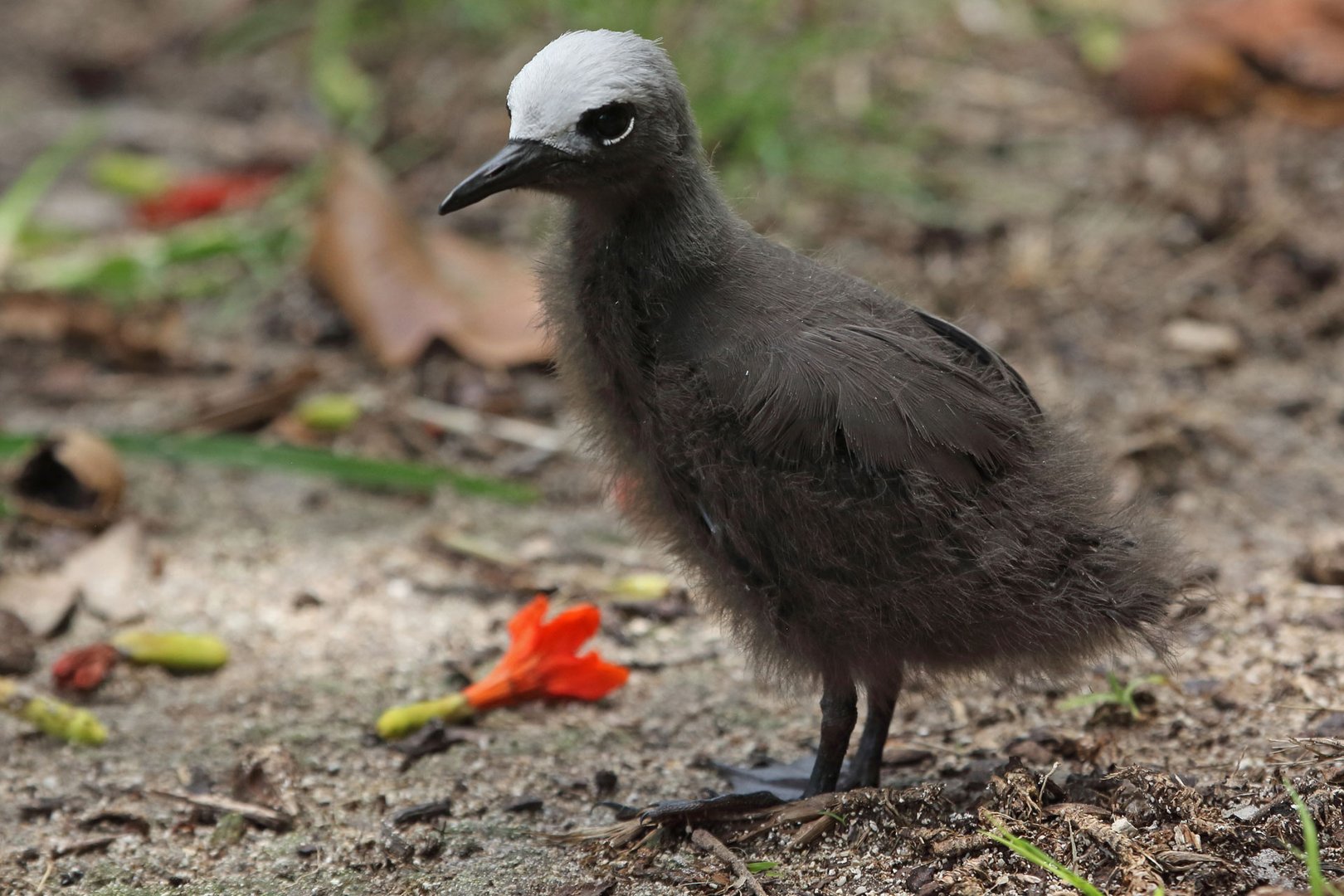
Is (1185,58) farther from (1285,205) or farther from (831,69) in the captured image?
(831,69)

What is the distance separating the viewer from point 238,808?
10.3ft

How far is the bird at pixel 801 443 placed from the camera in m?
2.85

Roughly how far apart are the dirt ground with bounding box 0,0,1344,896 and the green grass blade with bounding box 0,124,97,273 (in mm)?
202

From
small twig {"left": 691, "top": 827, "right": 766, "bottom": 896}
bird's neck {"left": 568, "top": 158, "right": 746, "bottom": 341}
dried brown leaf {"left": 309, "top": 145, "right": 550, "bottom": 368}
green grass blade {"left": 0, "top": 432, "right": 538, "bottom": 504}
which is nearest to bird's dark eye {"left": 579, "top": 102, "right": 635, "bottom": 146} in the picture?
bird's neck {"left": 568, "top": 158, "right": 746, "bottom": 341}

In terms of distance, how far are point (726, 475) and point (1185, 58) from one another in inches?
198

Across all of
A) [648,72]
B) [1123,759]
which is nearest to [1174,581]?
[1123,759]

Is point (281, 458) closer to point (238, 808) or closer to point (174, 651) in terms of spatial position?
point (174, 651)

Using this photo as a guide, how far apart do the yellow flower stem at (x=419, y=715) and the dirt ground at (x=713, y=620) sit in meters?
0.09

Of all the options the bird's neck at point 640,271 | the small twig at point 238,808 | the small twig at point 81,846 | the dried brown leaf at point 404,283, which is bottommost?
the small twig at point 81,846

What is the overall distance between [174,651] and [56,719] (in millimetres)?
414

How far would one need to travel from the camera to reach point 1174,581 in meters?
3.06

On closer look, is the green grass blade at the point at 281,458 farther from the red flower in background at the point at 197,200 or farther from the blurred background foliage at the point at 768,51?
the red flower in background at the point at 197,200

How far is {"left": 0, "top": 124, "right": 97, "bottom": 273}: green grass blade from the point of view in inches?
234

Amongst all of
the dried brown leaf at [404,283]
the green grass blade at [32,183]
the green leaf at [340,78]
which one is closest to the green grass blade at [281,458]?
the dried brown leaf at [404,283]
